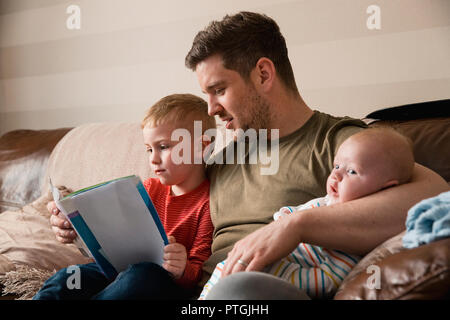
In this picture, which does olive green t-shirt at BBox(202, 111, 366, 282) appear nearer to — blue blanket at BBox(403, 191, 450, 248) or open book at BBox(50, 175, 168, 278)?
open book at BBox(50, 175, 168, 278)

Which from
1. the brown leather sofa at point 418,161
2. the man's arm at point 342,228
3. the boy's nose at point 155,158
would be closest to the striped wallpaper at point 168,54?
the brown leather sofa at point 418,161

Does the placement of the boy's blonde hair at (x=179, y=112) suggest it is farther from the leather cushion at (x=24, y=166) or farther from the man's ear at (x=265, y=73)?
the leather cushion at (x=24, y=166)

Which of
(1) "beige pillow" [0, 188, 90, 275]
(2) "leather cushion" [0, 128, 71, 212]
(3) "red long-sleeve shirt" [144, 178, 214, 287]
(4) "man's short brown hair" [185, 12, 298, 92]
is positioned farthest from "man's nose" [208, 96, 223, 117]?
(2) "leather cushion" [0, 128, 71, 212]

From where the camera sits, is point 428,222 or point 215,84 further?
point 215,84

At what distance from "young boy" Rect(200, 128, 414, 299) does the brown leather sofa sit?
0.10 metres

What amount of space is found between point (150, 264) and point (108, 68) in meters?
1.84

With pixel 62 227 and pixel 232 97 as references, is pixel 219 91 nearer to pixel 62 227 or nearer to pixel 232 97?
pixel 232 97

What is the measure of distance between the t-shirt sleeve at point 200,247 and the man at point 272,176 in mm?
39

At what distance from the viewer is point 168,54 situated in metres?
2.46

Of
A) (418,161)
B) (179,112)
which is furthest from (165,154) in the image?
(418,161)

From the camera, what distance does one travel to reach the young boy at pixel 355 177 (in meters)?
0.97

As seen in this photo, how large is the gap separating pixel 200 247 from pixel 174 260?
209 mm

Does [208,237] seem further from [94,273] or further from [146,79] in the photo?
[146,79]
